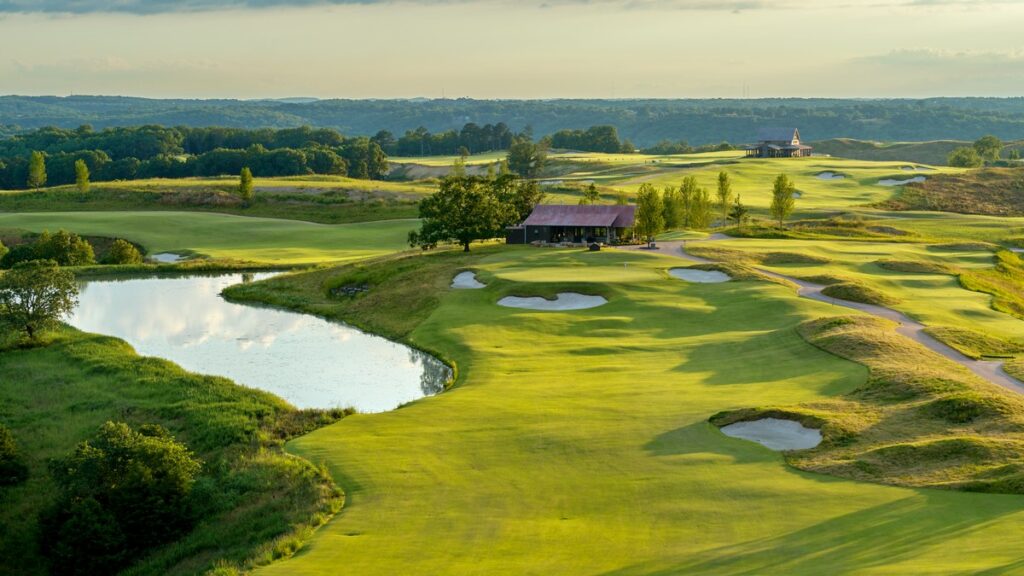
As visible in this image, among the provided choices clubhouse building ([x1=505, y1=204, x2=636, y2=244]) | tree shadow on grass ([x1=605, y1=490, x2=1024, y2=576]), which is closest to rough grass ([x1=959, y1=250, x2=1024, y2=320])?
clubhouse building ([x1=505, y1=204, x2=636, y2=244])

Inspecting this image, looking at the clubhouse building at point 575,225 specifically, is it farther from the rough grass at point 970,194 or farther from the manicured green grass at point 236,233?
the rough grass at point 970,194

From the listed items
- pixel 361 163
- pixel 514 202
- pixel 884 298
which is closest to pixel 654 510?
pixel 884 298

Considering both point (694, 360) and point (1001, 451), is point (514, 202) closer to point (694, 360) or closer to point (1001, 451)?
point (694, 360)

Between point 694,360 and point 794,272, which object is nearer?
point 694,360

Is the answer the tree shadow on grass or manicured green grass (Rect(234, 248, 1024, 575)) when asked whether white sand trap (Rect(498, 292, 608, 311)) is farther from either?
the tree shadow on grass

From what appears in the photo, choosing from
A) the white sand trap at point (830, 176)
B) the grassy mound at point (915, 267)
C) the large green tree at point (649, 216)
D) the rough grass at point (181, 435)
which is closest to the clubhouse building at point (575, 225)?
the large green tree at point (649, 216)

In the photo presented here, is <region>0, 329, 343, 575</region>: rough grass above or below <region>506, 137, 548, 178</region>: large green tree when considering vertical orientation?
below

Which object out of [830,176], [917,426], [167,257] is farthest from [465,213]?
[830,176]
